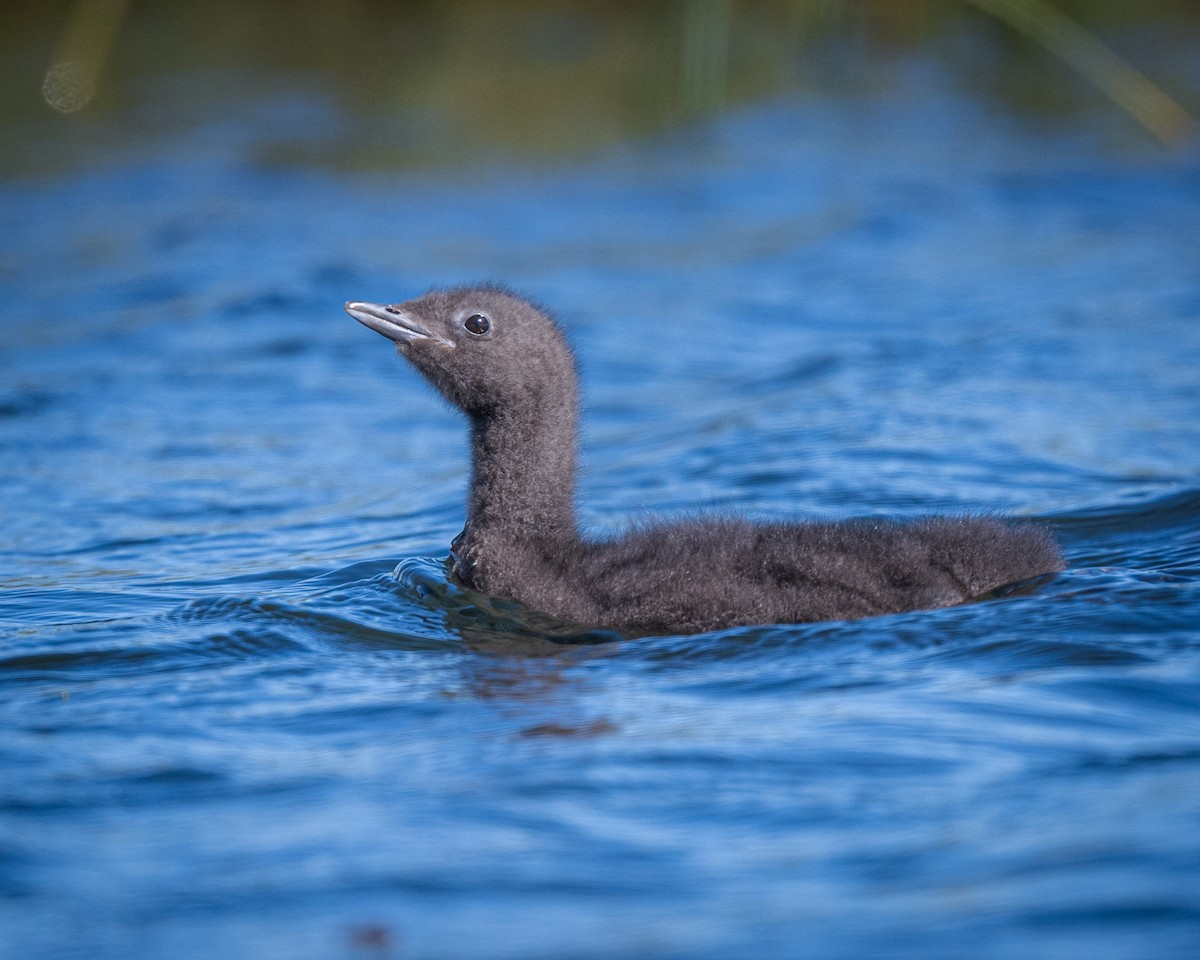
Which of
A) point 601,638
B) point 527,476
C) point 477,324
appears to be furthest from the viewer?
point 477,324

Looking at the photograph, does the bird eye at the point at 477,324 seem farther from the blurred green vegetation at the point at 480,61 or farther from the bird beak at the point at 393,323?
the blurred green vegetation at the point at 480,61

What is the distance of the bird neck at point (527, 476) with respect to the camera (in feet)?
A: 25.2

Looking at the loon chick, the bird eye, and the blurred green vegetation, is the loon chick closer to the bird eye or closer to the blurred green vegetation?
the bird eye

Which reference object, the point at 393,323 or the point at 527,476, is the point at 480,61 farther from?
the point at 527,476

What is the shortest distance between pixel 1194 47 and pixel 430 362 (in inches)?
725

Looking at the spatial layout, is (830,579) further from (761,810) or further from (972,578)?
(761,810)

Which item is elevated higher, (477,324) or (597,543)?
(477,324)

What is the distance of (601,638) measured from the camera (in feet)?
23.6

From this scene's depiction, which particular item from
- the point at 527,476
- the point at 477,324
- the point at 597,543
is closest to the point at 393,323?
the point at 477,324

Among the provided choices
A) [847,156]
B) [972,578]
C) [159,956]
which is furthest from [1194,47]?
[159,956]

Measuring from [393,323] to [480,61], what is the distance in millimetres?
16109

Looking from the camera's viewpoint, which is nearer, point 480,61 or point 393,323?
point 393,323

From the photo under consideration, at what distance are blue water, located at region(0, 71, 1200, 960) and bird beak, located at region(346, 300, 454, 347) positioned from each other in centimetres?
103

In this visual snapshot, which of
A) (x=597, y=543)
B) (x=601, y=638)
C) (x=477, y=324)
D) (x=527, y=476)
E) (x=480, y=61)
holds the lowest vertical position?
(x=601, y=638)
